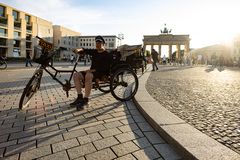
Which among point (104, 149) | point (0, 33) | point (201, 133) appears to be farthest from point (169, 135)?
point (0, 33)

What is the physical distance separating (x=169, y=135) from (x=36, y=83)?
123 inches

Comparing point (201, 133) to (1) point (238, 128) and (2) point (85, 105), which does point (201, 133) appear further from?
(2) point (85, 105)

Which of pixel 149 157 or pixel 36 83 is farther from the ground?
pixel 36 83

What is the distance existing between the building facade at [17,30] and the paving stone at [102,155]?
61585mm

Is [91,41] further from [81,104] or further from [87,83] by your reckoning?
[81,104]

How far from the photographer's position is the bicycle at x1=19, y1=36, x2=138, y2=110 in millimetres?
4445

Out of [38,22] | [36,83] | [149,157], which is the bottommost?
[149,157]

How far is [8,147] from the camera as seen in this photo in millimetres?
2615

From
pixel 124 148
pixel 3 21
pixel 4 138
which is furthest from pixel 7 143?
pixel 3 21

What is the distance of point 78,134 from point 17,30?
67.2 metres

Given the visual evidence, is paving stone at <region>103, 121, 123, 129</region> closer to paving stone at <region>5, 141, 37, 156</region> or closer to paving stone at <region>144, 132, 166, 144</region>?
paving stone at <region>144, 132, 166, 144</region>

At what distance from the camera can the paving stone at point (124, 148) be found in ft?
8.12

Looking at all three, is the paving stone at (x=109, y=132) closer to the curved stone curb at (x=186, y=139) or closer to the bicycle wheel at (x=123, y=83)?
the curved stone curb at (x=186, y=139)

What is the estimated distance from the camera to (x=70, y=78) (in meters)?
4.83
